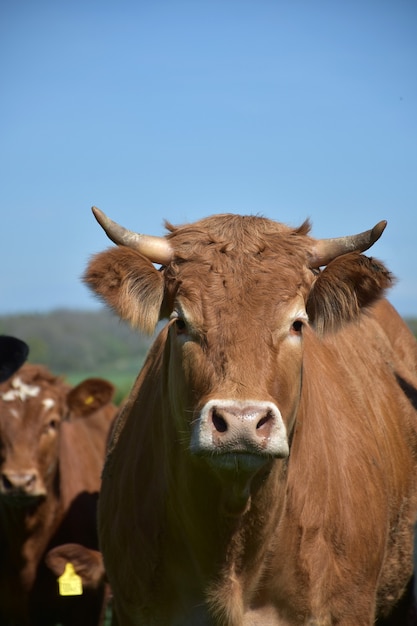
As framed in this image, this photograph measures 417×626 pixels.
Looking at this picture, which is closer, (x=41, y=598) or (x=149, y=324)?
A: (x=149, y=324)

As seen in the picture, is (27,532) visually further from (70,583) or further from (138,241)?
(138,241)

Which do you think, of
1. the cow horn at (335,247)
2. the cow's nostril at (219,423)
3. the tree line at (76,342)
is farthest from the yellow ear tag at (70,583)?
the tree line at (76,342)

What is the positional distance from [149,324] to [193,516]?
0.86 metres

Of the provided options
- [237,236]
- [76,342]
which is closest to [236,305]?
[237,236]

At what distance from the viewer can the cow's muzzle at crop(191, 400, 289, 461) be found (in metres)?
3.46

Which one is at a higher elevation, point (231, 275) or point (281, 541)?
point (231, 275)

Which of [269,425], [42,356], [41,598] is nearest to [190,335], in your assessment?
[269,425]

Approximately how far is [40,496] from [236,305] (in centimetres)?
435

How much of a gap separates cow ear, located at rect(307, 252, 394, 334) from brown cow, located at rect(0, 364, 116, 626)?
→ 3.70 m

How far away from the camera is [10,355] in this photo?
788cm

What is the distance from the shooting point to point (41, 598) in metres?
7.62

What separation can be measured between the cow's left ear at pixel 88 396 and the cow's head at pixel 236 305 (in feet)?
13.3

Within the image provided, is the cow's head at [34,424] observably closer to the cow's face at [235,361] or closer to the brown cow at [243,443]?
the brown cow at [243,443]

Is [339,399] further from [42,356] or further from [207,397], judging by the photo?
[42,356]
